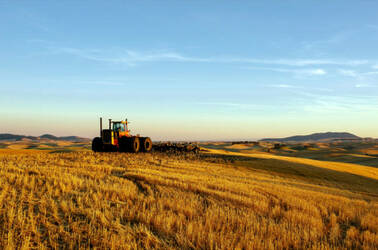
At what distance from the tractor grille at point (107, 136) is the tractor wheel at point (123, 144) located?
4.36ft

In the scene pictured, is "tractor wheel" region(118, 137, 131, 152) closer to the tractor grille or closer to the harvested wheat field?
the tractor grille

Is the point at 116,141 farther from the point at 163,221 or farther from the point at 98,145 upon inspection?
the point at 163,221

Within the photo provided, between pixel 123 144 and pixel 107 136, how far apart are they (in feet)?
5.63

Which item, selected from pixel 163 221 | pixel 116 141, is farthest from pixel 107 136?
pixel 163 221

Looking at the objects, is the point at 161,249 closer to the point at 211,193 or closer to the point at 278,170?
the point at 211,193

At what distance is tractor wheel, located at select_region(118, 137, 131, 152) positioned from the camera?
2303cm

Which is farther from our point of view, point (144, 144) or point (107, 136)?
point (144, 144)

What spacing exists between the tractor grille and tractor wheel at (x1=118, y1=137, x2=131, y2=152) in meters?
1.33

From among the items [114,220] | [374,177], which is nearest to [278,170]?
[374,177]

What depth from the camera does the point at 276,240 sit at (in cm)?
442

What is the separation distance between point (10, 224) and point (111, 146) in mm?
19551

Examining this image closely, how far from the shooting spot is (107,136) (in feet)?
72.5

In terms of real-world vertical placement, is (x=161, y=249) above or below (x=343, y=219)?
above

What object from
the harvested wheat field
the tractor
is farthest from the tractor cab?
the harvested wheat field
